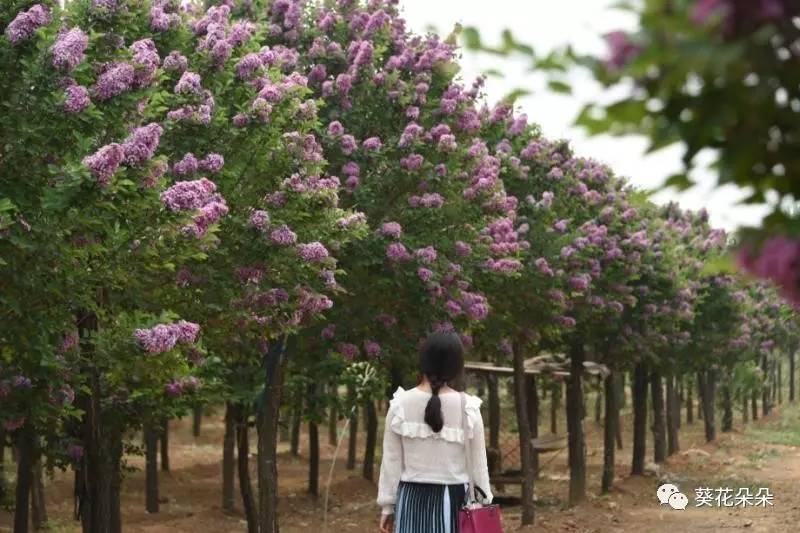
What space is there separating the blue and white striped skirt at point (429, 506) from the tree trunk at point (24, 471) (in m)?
6.45

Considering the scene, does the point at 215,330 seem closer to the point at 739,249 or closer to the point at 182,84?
the point at 182,84

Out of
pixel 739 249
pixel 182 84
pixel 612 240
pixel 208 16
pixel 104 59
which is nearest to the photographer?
pixel 739 249

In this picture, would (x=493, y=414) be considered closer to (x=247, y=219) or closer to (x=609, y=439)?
(x=609, y=439)

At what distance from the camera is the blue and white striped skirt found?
734 cm

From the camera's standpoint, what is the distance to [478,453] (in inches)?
287

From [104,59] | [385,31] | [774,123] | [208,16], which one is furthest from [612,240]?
[774,123]

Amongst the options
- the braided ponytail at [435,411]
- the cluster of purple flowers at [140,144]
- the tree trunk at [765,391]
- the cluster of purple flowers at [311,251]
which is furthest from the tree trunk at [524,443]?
the tree trunk at [765,391]

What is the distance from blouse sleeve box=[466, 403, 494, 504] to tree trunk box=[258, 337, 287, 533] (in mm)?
8778

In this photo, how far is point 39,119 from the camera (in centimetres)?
915

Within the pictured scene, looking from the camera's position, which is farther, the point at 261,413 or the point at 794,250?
the point at 261,413

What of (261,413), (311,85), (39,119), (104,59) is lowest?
(261,413)

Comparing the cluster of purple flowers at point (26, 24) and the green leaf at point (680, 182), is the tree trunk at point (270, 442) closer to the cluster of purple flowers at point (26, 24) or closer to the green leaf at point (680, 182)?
the cluster of purple flowers at point (26, 24)

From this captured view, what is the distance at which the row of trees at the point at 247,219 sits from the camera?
9.13 metres

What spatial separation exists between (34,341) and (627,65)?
8.17 meters
